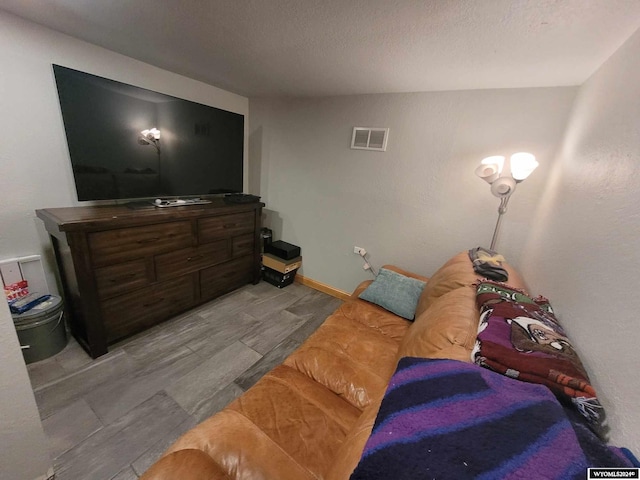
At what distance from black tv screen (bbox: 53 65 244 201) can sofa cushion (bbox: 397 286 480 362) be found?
7.47 ft

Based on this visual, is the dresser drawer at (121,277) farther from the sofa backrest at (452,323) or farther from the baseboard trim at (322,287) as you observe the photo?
the sofa backrest at (452,323)

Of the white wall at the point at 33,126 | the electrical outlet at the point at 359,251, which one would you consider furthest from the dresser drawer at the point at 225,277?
the electrical outlet at the point at 359,251

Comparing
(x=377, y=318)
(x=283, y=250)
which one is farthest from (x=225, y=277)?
(x=377, y=318)

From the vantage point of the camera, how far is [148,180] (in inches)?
78.8

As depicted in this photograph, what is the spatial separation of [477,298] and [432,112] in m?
1.64

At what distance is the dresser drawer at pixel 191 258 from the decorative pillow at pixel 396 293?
1446 mm

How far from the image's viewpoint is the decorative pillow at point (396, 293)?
181cm

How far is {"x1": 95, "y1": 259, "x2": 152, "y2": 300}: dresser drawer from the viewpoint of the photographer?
1633 millimetres

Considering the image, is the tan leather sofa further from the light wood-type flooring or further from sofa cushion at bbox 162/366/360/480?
the light wood-type flooring

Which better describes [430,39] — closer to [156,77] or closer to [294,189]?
[294,189]

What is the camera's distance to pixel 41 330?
160cm

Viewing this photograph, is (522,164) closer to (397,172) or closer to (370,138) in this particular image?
(397,172)

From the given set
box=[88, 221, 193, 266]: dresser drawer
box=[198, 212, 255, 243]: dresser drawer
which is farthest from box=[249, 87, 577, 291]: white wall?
box=[88, 221, 193, 266]: dresser drawer

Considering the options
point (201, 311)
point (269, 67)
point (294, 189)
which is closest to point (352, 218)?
point (294, 189)
